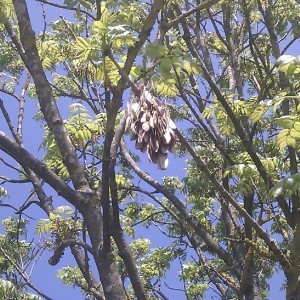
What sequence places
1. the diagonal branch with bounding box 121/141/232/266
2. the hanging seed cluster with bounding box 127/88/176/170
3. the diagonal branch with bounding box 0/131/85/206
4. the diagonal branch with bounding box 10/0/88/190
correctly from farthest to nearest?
the diagonal branch with bounding box 121/141/232/266
the diagonal branch with bounding box 10/0/88/190
the diagonal branch with bounding box 0/131/85/206
the hanging seed cluster with bounding box 127/88/176/170

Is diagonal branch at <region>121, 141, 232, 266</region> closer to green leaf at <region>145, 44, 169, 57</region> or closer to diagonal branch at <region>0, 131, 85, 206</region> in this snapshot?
diagonal branch at <region>0, 131, 85, 206</region>

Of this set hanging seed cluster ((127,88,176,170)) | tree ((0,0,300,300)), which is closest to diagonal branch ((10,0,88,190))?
tree ((0,0,300,300))

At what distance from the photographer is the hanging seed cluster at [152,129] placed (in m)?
2.38

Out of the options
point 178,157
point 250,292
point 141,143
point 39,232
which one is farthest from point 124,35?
point 178,157

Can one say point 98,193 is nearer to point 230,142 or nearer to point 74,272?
point 230,142

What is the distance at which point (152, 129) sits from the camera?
7.99ft

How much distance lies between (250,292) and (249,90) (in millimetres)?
3844

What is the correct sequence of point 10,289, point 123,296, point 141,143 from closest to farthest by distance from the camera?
point 141,143
point 123,296
point 10,289

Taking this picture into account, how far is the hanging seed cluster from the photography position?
2379 millimetres

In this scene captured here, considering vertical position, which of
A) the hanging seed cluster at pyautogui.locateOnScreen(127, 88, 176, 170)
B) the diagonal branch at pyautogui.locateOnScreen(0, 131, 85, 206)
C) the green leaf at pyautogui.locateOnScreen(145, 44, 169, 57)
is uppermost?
the diagonal branch at pyautogui.locateOnScreen(0, 131, 85, 206)

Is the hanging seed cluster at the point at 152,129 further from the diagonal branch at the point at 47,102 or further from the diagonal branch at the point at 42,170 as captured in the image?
the diagonal branch at the point at 47,102

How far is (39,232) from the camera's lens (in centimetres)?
462

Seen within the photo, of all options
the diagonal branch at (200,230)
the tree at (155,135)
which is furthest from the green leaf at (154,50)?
the diagonal branch at (200,230)

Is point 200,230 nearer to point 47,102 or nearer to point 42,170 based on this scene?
point 42,170
